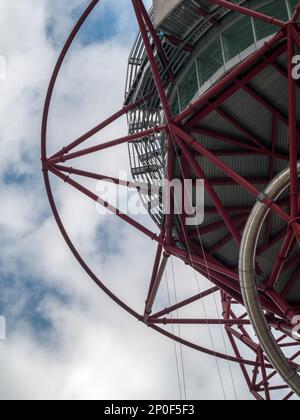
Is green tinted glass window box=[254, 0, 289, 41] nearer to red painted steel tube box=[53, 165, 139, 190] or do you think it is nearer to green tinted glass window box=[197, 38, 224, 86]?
green tinted glass window box=[197, 38, 224, 86]

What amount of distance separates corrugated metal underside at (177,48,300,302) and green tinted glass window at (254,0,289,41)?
1.03m

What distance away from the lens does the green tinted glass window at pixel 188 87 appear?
66.1 ft

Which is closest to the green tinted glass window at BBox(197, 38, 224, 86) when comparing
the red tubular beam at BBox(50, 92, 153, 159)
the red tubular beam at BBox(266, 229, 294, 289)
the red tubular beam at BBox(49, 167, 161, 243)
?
the red tubular beam at BBox(50, 92, 153, 159)

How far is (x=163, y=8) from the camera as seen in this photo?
61.8 feet

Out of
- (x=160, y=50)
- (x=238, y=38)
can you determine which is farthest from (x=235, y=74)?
(x=160, y=50)

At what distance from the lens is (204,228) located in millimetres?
23188

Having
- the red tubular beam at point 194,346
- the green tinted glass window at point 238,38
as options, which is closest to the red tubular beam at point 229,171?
the green tinted glass window at point 238,38

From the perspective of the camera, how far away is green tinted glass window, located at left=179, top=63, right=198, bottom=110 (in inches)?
793

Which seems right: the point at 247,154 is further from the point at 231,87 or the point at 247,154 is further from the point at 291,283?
the point at 291,283

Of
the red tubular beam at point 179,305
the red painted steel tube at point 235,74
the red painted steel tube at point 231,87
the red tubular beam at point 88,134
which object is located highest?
the red tubular beam at point 88,134

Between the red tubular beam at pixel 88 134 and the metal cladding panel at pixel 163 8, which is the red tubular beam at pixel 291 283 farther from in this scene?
the metal cladding panel at pixel 163 8

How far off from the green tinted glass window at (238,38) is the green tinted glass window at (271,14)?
0.29 metres
